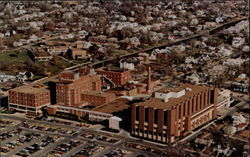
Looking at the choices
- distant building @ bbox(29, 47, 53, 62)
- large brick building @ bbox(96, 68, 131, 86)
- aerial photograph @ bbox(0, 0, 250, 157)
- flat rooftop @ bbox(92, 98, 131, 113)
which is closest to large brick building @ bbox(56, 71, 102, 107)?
aerial photograph @ bbox(0, 0, 250, 157)

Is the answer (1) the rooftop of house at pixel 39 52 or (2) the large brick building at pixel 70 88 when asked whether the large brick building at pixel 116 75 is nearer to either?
(2) the large brick building at pixel 70 88

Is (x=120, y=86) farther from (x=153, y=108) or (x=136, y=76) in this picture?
(x=153, y=108)

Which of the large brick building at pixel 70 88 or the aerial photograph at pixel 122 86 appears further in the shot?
the large brick building at pixel 70 88

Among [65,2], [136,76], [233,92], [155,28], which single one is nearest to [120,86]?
[136,76]

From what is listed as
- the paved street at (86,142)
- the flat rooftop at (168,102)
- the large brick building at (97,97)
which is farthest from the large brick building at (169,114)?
the large brick building at (97,97)

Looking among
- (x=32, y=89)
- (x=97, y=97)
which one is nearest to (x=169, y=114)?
(x=97, y=97)

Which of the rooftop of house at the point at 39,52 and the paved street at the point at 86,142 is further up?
the rooftop of house at the point at 39,52
